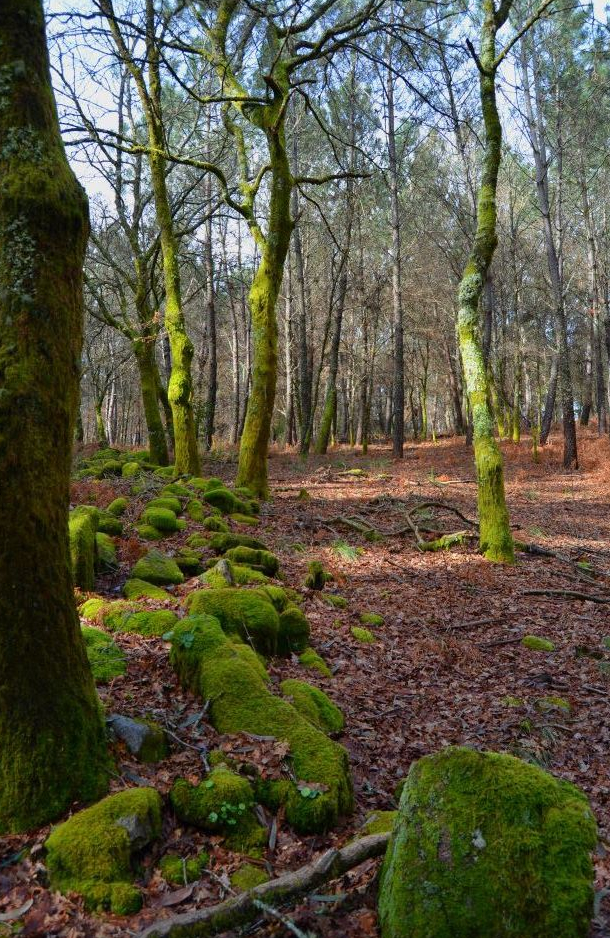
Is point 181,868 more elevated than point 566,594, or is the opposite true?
point 181,868

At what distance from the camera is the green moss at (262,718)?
3.30 m

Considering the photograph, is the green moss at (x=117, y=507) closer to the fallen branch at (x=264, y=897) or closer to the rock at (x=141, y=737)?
the rock at (x=141, y=737)

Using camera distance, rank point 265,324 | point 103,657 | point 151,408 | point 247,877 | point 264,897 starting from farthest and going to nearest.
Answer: point 151,408 → point 265,324 → point 103,657 → point 247,877 → point 264,897

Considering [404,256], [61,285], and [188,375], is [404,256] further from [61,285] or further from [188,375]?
[61,285]

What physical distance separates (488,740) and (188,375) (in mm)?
9500

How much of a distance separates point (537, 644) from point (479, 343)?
4763 millimetres

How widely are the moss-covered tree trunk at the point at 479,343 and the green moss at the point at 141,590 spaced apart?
528 centimetres

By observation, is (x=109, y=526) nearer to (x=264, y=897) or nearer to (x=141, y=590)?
(x=141, y=590)

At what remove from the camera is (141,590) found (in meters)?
6.05

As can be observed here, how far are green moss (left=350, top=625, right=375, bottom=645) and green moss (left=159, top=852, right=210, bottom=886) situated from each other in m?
3.66

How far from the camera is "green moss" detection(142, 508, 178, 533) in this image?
27.7 feet

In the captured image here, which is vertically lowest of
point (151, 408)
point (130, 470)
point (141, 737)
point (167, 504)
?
point (141, 737)

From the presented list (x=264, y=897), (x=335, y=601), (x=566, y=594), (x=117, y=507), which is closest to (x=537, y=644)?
(x=566, y=594)

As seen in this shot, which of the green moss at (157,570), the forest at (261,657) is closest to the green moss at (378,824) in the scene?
the forest at (261,657)
